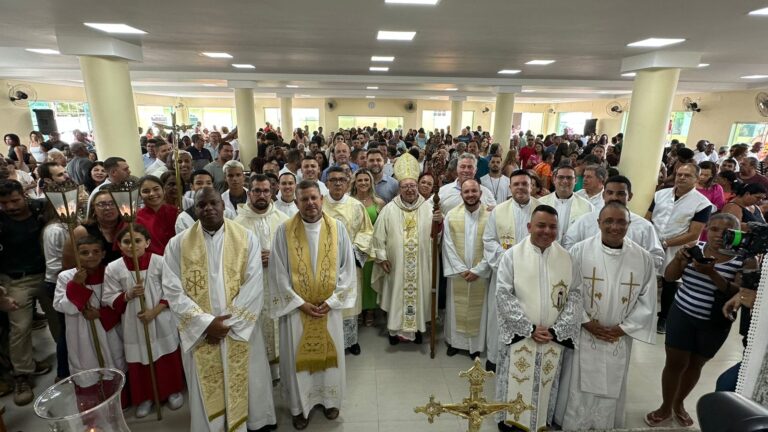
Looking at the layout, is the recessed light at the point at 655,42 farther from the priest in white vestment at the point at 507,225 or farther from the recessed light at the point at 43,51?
the recessed light at the point at 43,51

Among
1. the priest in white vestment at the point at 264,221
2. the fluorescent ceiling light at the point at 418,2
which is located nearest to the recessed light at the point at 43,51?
the priest in white vestment at the point at 264,221

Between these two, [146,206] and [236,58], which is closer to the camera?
[146,206]

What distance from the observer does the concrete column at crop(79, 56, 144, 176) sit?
21.4ft

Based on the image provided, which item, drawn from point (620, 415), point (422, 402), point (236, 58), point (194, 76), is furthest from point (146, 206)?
point (194, 76)

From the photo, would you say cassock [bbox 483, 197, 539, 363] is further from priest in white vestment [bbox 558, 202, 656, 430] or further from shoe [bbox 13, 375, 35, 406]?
shoe [bbox 13, 375, 35, 406]

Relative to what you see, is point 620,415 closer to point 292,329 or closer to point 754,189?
point 292,329

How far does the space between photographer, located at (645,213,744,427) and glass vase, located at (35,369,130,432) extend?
3.37 m

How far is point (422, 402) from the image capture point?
12.2ft

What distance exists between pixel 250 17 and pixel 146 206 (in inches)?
98.2

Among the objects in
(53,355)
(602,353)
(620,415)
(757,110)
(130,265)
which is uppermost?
(757,110)

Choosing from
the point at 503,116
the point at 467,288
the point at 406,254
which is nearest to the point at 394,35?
the point at 406,254

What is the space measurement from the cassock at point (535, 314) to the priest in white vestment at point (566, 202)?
1.52 metres

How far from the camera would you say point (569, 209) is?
4441mm

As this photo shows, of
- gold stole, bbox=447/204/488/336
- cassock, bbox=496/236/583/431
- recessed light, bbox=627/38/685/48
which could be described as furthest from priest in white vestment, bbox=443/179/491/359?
recessed light, bbox=627/38/685/48
